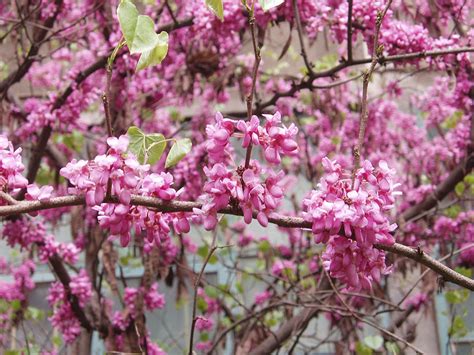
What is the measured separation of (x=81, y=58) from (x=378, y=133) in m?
2.12

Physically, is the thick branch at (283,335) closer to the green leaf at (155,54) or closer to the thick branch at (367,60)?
the thick branch at (367,60)

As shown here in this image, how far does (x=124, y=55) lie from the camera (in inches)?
110

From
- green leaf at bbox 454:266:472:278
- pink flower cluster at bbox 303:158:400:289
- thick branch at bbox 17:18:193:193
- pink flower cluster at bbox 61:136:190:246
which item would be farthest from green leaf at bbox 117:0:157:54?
green leaf at bbox 454:266:472:278

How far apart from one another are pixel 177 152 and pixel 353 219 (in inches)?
13.5

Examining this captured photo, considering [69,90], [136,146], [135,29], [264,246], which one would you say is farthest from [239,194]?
[264,246]

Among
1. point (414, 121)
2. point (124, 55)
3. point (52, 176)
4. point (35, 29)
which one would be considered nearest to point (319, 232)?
point (124, 55)

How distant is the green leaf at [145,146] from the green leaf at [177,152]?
3cm

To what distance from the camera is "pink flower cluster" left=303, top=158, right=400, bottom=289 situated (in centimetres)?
111

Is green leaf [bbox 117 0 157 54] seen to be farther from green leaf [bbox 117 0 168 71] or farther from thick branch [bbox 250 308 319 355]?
thick branch [bbox 250 308 319 355]

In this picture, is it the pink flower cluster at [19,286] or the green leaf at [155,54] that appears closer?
the green leaf at [155,54]

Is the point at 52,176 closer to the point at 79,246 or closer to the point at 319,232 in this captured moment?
the point at 79,246

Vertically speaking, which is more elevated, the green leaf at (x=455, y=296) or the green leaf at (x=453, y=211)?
the green leaf at (x=453, y=211)

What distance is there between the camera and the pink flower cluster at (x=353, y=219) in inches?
43.7

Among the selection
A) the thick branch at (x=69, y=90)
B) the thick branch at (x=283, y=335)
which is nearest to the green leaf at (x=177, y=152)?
the thick branch at (x=69, y=90)
